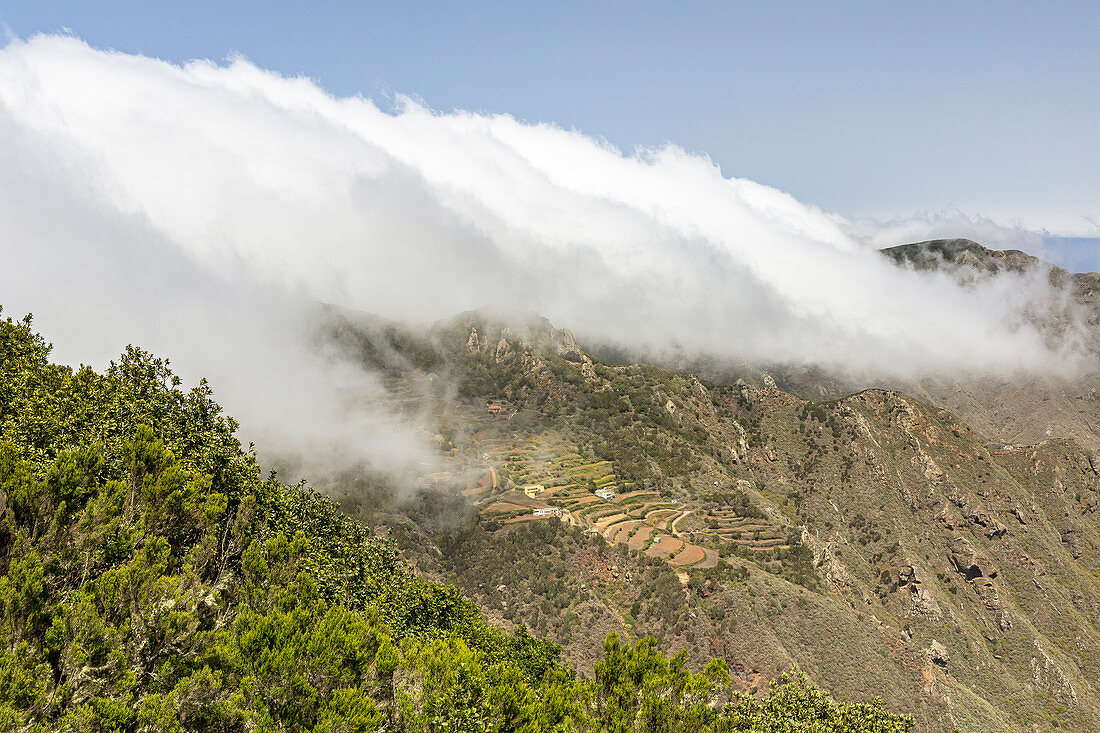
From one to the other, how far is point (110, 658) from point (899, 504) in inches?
6608

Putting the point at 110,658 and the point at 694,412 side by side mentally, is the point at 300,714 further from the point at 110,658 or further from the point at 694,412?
the point at 694,412

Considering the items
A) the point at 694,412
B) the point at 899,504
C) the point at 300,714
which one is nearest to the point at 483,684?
the point at 300,714

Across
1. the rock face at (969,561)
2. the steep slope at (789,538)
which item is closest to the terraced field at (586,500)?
the steep slope at (789,538)

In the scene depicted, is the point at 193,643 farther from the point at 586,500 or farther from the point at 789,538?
the point at 789,538

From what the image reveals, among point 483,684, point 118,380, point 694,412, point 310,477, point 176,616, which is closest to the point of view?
point 176,616

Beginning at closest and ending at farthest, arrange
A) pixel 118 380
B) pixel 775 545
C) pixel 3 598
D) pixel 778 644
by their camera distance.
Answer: pixel 3 598
pixel 118 380
pixel 778 644
pixel 775 545

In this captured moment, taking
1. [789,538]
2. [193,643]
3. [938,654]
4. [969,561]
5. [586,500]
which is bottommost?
[938,654]

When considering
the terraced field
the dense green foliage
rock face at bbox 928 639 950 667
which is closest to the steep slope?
rock face at bbox 928 639 950 667

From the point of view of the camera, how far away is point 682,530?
383ft

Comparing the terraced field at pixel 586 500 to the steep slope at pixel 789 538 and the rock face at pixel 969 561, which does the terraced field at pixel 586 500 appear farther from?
the rock face at pixel 969 561

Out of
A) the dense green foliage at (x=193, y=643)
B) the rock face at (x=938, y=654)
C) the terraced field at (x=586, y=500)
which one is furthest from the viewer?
the terraced field at (x=586, y=500)

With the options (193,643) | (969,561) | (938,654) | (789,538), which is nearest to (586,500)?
(789,538)

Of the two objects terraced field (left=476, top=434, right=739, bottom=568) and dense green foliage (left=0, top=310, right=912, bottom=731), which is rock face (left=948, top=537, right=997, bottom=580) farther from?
dense green foliage (left=0, top=310, right=912, bottom=731)

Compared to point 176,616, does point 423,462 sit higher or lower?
lower
